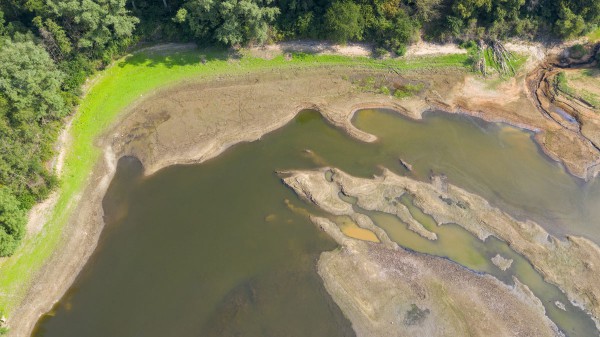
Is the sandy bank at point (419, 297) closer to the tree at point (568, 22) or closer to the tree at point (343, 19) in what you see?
the tree at point (343, 19)

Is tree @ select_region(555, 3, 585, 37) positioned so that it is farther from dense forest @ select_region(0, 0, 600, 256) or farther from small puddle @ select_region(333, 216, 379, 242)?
small puddle @ select_region(333, 216, 379, 242)

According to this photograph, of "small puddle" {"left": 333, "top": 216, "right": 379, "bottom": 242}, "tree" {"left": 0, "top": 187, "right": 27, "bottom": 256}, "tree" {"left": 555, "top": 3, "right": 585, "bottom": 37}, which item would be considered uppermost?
"tree" {"left": 555, "top": 3, "right": 585, "bottom": 37}

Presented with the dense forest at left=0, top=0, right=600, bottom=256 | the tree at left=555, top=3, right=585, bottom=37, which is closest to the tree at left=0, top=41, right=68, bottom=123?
the dense forest at left=0, top=0, right=600, bottom=256

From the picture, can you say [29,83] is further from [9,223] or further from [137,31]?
[137,31]

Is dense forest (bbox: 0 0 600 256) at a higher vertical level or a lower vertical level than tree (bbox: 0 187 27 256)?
higher

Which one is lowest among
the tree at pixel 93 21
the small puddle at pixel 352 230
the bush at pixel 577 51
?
the small puddle at pixel 352 230

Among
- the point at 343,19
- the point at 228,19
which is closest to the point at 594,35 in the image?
the point at 343,19

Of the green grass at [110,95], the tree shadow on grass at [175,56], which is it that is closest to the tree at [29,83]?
the green grass at [110,95]
